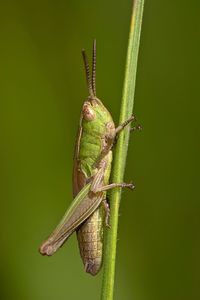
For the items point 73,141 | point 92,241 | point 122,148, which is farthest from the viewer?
point 73,141

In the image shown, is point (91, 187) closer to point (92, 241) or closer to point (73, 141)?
point (92, 241)

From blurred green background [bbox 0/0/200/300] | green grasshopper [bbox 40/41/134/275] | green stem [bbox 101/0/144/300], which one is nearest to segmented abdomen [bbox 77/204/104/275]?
green grasshopper [bbox 40/41/134/275]

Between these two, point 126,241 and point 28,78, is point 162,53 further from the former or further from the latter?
point 126,241

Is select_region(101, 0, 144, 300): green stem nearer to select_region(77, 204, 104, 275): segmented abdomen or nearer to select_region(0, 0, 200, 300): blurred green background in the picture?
select_region(77, 204, 104, 275): segmented abdomen

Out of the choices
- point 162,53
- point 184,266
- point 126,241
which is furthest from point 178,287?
point 162,53

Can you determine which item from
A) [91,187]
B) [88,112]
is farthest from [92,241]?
[88,112]

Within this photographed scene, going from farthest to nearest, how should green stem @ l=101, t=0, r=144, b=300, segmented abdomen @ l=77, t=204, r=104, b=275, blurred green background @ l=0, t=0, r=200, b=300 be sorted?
1. blurred green background @ l=0, t=0, r=200, b=300
2. segmented abdomen @ l=77, t=204, r=104, b=275
3. green stem @ l=101, t=0, r=144, b=300
